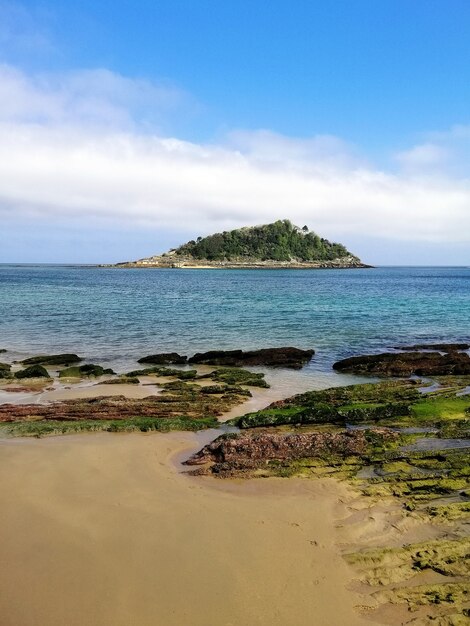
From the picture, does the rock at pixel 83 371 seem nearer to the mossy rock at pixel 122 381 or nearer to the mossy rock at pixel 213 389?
the mossy rock at pixel 122 381

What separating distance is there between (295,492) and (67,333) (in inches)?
1089

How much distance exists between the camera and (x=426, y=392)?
1712 centimetres

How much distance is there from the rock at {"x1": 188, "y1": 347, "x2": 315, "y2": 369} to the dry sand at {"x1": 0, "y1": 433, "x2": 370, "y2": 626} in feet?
42.6

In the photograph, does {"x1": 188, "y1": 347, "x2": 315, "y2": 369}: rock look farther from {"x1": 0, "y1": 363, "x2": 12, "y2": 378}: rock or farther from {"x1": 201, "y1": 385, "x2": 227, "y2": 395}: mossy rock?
{"x1": 0, "y1": 363, "x2": 12, "y2": 378}: rock

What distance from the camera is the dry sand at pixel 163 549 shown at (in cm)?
595

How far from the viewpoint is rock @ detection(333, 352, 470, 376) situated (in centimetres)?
2091

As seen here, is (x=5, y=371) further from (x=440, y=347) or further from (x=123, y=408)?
(x=440, y=347)

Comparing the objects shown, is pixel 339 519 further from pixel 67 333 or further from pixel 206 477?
pixel 67 333

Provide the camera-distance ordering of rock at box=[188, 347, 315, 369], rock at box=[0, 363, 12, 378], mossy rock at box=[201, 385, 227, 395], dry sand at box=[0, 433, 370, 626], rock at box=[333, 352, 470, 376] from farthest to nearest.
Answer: rock at box=[188, 347, 315, 369] < rock at box=[333, 352, 470, 376] < rock at box=[0, 363, 12, 378] < mossy rock at box=[201, 385, 227, 395] < dry sand at box=[0, 433, 370, 626]

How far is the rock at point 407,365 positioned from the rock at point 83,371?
10.9m

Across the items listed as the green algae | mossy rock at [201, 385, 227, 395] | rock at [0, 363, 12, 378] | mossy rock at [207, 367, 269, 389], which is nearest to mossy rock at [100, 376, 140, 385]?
mossy rock at [207, 367, 269, 389]

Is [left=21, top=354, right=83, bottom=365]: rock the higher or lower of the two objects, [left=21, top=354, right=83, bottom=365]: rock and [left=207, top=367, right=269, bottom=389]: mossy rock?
the higher

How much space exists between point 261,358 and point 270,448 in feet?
43.7

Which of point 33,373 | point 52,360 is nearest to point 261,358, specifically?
point 52,360
